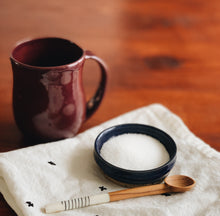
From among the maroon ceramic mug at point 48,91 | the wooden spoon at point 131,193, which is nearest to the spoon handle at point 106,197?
the wooden spoon at point 131,193

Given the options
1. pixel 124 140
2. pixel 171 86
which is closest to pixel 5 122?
pixel 124 140

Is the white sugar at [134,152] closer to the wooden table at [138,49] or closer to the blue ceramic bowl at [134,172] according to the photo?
the blue ceramic bowl at [134,172]

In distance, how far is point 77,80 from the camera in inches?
23.5

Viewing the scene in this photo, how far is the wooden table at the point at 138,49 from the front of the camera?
0.72m

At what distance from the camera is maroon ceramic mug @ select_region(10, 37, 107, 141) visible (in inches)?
22.1

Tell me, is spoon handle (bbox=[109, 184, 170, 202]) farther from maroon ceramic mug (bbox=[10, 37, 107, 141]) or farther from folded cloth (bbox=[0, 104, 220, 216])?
maroon ceramic mug (bbox=[10, 37, 107, 141])

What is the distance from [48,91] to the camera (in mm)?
569

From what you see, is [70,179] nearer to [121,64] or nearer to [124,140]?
[124,140]

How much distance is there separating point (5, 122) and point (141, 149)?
10.0 inches

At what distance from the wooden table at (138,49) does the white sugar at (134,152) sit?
122 millimetres

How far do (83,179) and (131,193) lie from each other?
2.8 inches

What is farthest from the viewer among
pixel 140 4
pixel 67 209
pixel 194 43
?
pixel 140 4

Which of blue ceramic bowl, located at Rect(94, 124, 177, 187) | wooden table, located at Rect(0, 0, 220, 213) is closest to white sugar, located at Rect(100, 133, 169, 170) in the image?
blue ceramic bowl, located at Rect(94, 124, 177, 187)

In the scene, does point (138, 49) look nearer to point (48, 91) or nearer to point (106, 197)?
point (48, 91)
